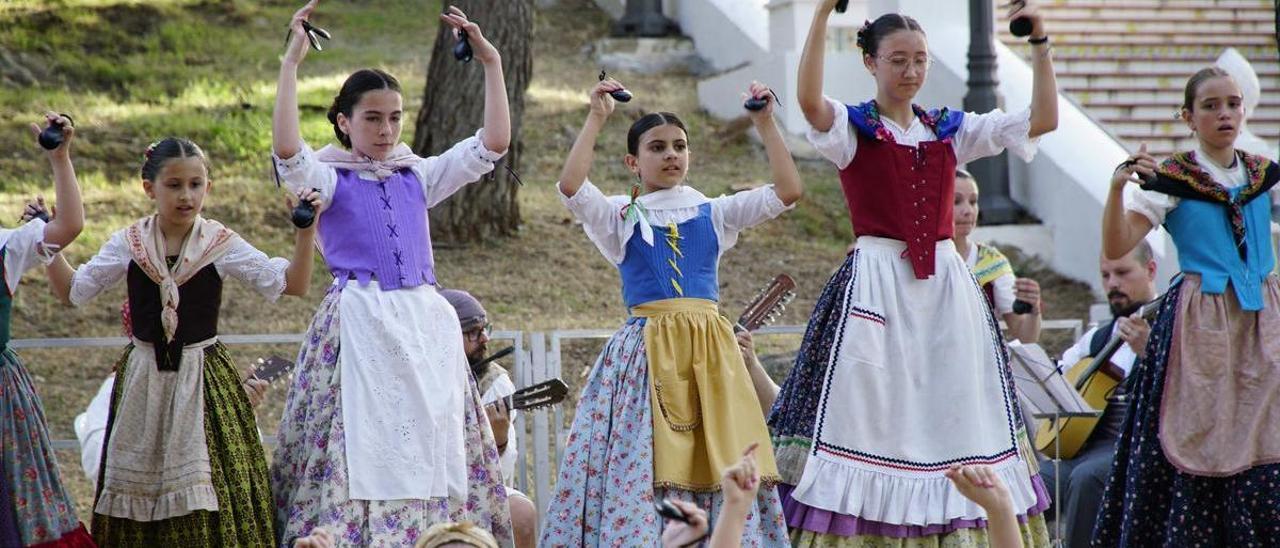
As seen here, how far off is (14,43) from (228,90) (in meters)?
1.71

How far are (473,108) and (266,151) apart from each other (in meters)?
1.91

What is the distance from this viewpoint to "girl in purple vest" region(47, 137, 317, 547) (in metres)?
5.00

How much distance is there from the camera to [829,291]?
5.10 meters

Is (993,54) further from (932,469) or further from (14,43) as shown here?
(14,43)

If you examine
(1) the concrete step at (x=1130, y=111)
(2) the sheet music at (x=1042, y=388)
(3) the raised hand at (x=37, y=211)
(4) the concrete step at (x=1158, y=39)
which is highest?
(4) the concrete step at (x=1158, y=39)

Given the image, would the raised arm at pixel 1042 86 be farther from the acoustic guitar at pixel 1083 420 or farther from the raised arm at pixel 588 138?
the acoustic guitar at pixel 1083 420

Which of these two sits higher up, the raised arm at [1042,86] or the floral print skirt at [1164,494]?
the raised arm at [1042,86]

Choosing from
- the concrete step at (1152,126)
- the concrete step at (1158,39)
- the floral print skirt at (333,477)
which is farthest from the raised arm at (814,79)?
the concrete step at (1158,39)

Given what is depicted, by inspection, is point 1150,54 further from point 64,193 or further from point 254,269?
point 64,193

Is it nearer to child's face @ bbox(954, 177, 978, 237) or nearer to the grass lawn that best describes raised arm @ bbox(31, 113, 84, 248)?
the grass lawn

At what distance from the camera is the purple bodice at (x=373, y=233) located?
502cm

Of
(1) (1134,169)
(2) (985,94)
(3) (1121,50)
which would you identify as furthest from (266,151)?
(1) (1134,169)

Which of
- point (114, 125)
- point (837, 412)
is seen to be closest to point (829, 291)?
point (837, 412)

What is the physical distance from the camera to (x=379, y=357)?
4961 millimetres
